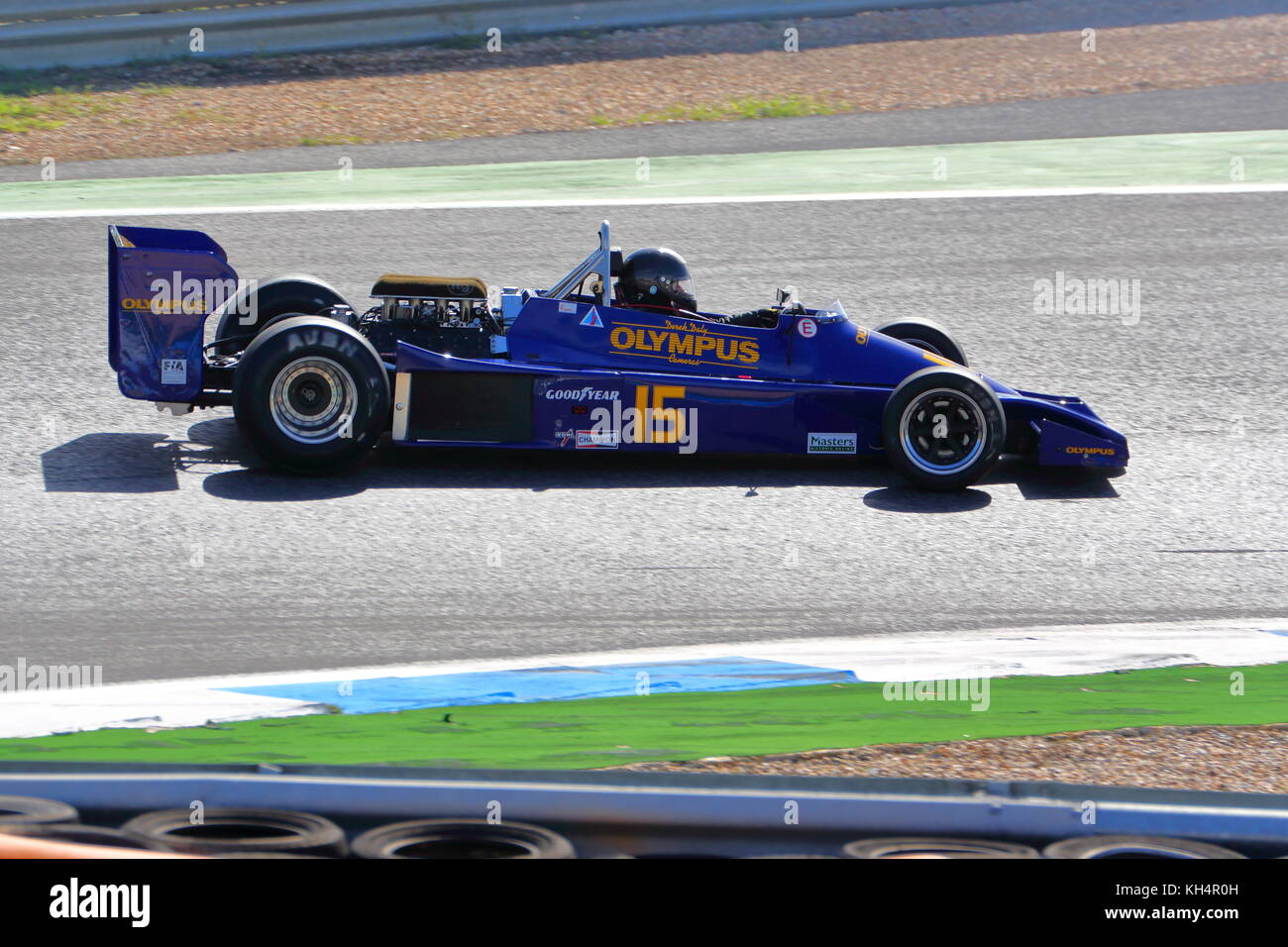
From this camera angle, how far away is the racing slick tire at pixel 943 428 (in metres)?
7.97

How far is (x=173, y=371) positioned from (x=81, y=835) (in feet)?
15.2

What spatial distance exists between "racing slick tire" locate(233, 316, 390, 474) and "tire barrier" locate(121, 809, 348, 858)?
407 centimetres

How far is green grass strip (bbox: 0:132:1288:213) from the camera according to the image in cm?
1288

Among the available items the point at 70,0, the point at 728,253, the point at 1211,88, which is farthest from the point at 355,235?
the point at 1211,88

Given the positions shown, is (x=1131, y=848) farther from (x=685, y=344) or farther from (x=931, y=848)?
(x=685, y=344)

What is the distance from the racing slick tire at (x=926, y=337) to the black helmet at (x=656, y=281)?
4.55 ft

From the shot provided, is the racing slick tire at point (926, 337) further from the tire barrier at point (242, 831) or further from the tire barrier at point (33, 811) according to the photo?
the tire barrier at point (33, 811)

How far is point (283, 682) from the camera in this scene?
5.63 m

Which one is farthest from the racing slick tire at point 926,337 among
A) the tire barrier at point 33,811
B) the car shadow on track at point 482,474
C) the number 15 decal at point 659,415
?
the tire barrier at point 33,811

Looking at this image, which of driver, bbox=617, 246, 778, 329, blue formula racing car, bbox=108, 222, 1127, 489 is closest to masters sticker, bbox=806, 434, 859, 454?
blue formula racing car, bbox=108, 222, 1127, 489

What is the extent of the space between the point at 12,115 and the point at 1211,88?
12426 millimetres

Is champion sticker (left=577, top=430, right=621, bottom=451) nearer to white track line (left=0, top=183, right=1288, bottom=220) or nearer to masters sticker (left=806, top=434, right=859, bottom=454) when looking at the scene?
masters sticker (left=806, top=434, right=859, bottom=454)

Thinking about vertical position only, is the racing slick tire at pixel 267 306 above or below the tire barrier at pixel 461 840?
above

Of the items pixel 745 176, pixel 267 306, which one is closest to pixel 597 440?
pixel 267 306
